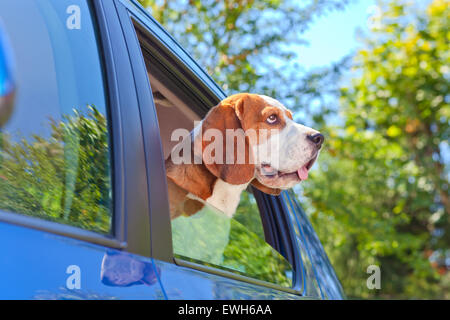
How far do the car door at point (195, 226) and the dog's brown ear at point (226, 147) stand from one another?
91 mm

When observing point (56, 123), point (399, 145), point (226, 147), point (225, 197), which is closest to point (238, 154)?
point (226, 147)

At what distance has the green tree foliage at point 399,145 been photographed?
42.1ft

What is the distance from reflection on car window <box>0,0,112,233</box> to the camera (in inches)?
45.5

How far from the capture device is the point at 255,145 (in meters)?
2.46

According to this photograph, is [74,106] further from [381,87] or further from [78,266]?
[381,87]

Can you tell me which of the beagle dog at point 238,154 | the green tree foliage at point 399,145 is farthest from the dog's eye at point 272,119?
the green tree foliage at point 399,145

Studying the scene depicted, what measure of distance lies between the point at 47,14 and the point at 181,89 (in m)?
0.94

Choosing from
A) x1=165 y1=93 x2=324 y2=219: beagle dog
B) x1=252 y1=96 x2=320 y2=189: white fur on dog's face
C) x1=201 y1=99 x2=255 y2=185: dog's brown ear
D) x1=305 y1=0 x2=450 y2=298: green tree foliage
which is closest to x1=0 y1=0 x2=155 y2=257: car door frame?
x1=165 y1=93 x2=324 y2=219: beagle dog

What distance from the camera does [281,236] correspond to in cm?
257

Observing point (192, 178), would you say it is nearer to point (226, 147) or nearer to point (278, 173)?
point (226, 147)

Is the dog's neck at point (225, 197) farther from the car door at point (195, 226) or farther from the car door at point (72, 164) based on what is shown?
the car door at point (72, 164)

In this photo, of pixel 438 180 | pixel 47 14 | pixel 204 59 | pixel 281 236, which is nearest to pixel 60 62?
pixel 47 14

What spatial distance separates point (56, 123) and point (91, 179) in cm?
15

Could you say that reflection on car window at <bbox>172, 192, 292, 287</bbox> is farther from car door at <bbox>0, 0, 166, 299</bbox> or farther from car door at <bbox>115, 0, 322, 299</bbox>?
car door at <bbox>0, 0, 166, 299</bbox>
